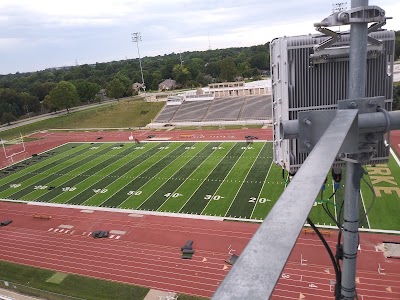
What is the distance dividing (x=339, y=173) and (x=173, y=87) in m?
95.1

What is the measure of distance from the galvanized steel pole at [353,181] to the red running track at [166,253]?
1378 cm

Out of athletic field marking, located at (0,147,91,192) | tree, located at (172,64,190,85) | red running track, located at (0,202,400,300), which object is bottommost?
red running track, located at (0,202,400,300)

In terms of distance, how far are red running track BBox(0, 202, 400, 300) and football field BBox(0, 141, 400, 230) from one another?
7.12ft

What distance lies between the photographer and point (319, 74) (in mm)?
6609

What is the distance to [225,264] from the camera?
20.4 meters

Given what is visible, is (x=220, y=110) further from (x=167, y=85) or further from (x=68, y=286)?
(x=68, y=286)

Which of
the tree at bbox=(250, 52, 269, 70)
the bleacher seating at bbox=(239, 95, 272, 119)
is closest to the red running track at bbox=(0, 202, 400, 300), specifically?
→ the bleacher seating at bbox=(239, 95, 272, 119)

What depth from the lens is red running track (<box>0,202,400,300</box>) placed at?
→ 59.8 feet

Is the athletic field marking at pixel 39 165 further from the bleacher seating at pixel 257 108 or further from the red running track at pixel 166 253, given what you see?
the bleacher seating at pixel 257 108

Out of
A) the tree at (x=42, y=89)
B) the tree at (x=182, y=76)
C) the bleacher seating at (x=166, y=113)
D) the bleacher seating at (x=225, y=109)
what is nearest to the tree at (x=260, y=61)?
the tree at (x=182, y=76)

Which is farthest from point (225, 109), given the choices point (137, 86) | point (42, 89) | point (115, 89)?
point (42, 89)

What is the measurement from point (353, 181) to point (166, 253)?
19.1m

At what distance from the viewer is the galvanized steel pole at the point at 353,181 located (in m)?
4.20

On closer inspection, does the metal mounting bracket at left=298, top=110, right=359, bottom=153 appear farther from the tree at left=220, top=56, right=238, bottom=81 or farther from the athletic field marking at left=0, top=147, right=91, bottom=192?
the tree at left=220, top=56, right=238, bottom=81
